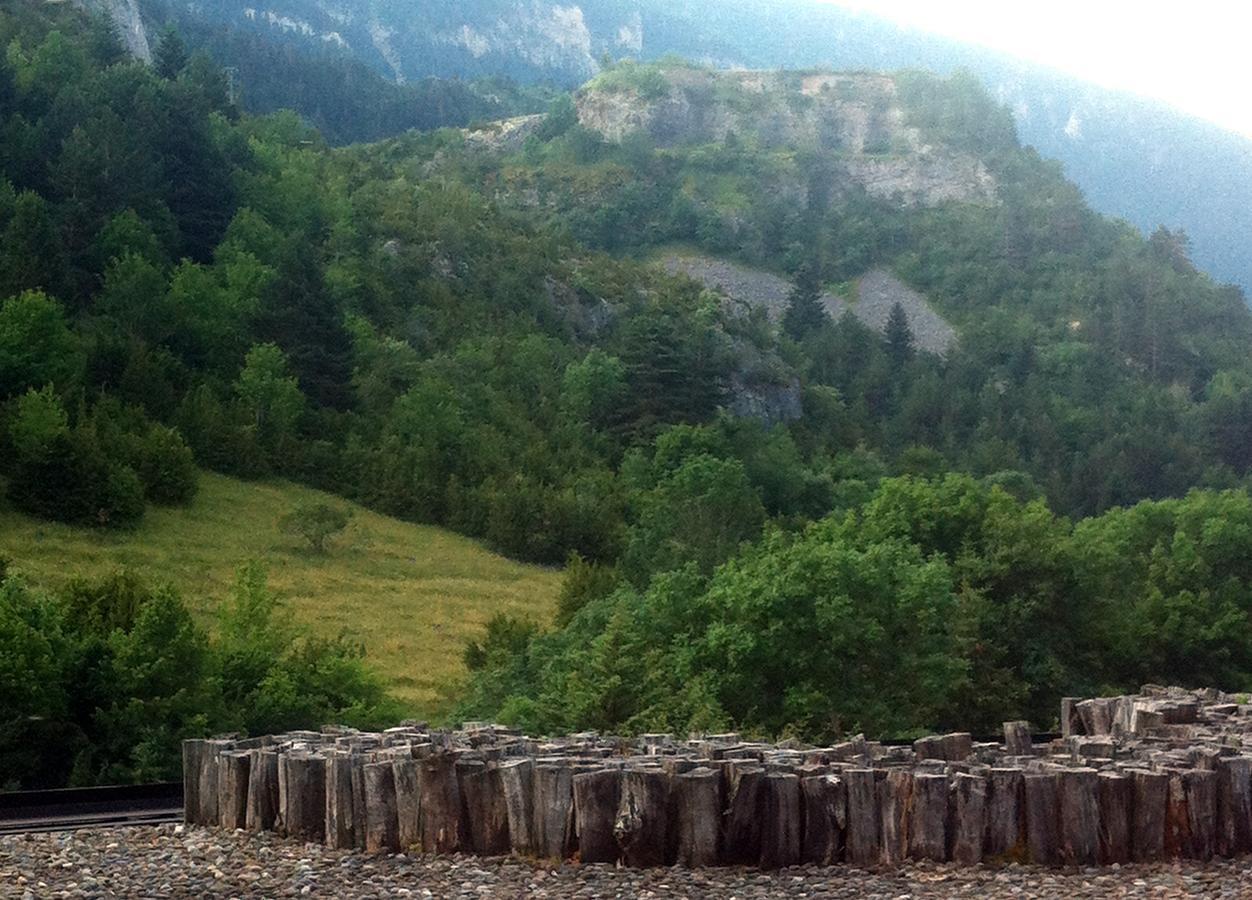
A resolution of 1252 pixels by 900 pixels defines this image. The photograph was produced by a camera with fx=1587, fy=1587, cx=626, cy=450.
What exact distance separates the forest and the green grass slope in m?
1.87

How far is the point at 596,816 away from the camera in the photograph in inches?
507

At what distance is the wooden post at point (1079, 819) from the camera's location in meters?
12.7

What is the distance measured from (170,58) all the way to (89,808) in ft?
419

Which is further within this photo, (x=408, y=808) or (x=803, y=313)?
(x=803, y=313)

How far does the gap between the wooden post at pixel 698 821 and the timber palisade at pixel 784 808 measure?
0.01m

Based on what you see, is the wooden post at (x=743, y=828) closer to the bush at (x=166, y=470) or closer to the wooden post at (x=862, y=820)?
the wooden post at (x=862, y=820)

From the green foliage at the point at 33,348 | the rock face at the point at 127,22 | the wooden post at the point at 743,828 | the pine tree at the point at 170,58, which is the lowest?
the wooden post at the point at 743,828

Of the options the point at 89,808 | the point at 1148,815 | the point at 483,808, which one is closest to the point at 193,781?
the point at 89,808

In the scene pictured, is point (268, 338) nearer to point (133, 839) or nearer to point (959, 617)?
point (959, 617)

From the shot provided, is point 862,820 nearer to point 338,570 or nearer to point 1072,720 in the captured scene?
point 1072,720

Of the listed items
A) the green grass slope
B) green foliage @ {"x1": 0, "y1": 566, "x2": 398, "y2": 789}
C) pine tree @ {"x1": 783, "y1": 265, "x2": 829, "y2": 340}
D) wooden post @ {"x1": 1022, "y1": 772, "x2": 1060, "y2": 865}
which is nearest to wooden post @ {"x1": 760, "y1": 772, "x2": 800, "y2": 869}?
wooden post @ {"x1": 1022, "y1": 772, "x2": 1060, "y2": 865}

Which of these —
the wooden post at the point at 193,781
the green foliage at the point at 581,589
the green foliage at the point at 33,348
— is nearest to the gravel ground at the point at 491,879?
the wooden post at the point at 193,781

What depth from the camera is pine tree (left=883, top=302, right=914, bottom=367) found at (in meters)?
177

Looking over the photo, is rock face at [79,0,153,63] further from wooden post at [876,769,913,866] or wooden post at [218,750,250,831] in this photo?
wooden post at [876,769,913,866]
